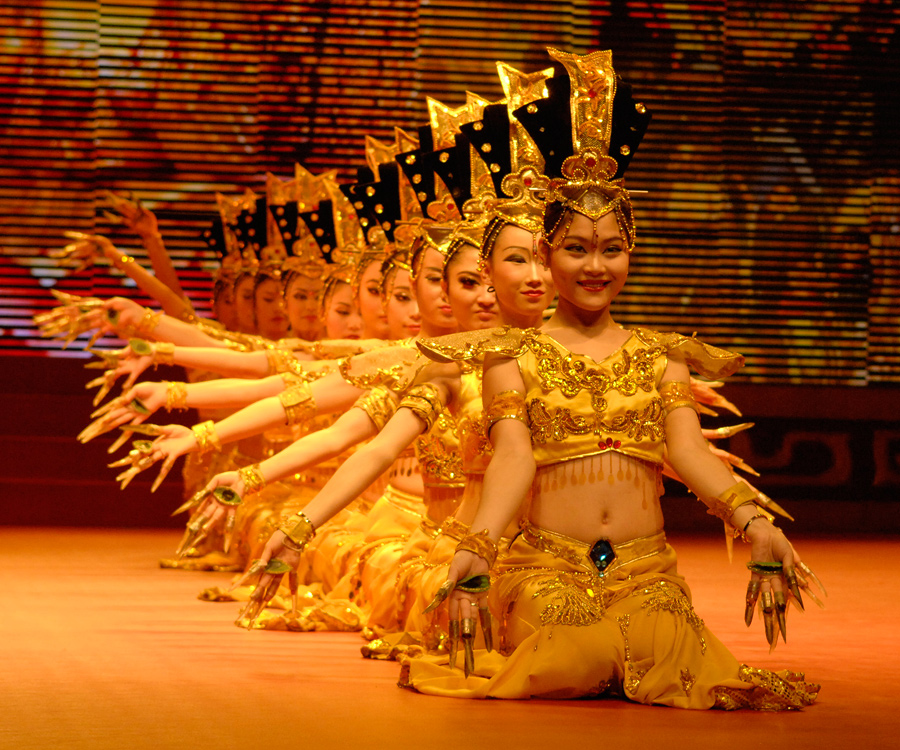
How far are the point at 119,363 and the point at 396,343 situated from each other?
3.12 ft

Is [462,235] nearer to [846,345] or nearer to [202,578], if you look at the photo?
[202,578]

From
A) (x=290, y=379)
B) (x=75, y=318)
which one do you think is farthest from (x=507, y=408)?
(x=75, y=318)

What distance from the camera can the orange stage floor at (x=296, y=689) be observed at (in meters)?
2.45

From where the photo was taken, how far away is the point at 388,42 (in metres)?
8.45

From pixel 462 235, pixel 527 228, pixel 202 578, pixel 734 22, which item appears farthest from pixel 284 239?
pixel 734 22

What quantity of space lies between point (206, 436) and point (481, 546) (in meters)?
1.54

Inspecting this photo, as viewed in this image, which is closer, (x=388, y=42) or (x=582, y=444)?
(x=582, y=444)

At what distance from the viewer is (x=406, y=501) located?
13.8ft

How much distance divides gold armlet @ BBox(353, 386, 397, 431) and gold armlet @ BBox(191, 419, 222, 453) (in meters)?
0.59

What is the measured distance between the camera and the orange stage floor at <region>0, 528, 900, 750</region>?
96.3 inches

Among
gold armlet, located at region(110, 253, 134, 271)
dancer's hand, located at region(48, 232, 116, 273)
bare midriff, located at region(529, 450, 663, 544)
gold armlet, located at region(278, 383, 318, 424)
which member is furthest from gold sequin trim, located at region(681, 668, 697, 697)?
gold armlet, located at region(110, 253, 134, 271)

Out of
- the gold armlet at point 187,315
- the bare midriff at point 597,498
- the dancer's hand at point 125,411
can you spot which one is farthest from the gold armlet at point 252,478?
the gold armlet at point 187,315

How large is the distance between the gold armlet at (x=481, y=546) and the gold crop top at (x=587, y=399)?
0.34 m

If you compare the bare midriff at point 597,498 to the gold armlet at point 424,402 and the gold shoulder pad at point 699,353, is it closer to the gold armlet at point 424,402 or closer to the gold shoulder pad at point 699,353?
the gold shoulder pad at point 699,353
